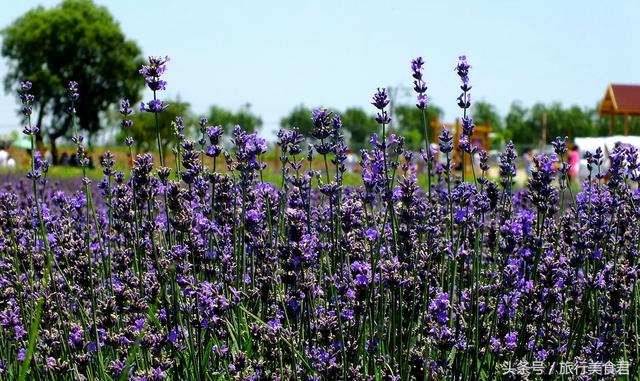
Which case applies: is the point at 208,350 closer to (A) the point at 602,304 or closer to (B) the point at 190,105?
(A) the point at 602,304

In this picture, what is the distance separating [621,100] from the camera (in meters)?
33.7

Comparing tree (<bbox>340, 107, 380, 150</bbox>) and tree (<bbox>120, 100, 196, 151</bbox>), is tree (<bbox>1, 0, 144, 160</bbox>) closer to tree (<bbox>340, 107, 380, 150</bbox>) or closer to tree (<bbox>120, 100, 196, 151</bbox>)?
tree (<bbox>120, 100, 196, 151</bbox>)

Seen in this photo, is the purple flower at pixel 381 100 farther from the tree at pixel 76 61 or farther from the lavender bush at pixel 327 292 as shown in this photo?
the tree at pixel 76 61

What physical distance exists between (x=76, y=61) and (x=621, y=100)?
30306 mm

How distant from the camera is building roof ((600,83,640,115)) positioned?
103 feet

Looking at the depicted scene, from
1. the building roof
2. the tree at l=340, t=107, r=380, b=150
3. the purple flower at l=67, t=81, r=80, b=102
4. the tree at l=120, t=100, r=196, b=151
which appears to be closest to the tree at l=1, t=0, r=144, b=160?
the tree at l=120, t=100, r=196, b=151

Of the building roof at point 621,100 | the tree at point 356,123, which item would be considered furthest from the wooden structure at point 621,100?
the tree at point 356,123

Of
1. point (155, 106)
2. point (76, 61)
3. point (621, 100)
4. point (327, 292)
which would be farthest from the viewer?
point (76, 61)

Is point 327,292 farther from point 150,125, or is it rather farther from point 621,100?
point 150,125

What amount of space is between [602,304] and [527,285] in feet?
1.34

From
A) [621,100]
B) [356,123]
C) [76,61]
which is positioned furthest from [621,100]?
[356,123]

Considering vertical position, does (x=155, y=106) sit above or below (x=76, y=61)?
below

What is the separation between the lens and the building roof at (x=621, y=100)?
3134cm

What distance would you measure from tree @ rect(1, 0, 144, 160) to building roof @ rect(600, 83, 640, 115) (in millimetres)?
26944
